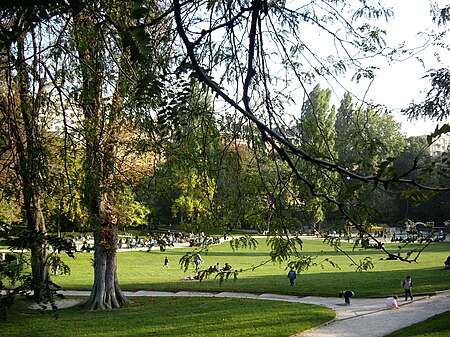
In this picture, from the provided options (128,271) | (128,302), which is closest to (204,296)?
(128,302)

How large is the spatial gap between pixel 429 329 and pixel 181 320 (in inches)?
221

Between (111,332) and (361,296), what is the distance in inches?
312

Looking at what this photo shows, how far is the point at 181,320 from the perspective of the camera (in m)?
12.7

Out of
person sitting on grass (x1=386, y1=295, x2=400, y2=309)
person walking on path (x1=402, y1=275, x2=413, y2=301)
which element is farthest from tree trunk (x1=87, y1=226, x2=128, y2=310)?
person walking on path (x1=402, y1=275, x2=413, y2=301)

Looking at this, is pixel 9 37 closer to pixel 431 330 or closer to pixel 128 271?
pixel 431 330

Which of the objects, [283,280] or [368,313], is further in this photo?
[283,280]

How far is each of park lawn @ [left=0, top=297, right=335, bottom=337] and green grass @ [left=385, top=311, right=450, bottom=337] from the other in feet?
6.78

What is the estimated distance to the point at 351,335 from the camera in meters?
10.9

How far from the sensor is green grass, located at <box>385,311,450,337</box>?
10.1 meters

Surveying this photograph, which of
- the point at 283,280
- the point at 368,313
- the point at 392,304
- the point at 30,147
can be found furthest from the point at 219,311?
the point at 30,147

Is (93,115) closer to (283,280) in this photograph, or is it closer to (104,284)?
(104,284)

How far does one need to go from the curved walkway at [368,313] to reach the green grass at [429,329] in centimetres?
40

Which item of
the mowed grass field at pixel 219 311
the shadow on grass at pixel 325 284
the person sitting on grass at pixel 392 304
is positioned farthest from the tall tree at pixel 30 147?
the shadow on grass at pixel 325 284

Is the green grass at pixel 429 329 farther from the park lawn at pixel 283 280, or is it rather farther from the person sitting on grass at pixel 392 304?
the park lawn at pixel 283 280
